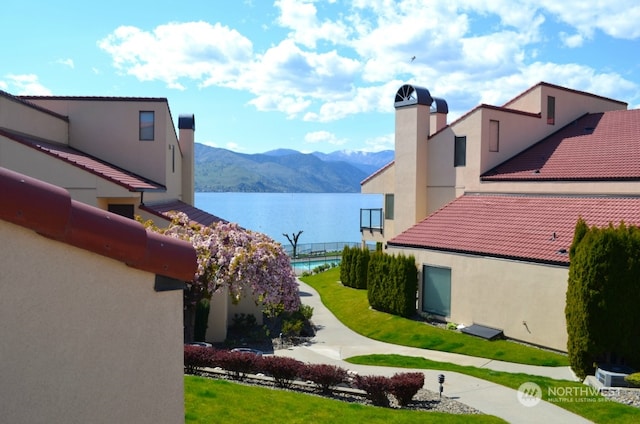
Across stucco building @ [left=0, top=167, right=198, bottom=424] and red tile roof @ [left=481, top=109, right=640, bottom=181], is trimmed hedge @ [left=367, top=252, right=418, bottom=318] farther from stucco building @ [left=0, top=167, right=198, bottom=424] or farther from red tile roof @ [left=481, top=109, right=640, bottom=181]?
stucco building @ [left=0, top=167, right=198, bottom=424]

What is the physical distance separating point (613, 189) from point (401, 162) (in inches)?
483

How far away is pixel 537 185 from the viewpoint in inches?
1013

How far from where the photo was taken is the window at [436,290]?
24438mm

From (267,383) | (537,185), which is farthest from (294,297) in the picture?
(537,185)

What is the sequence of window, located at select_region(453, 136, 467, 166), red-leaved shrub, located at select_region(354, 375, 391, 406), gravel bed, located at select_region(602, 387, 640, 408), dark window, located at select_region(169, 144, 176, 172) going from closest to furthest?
gravel bed, located at select_region(602, 387, 640, 408) → red-leaved shrub, located at select_region(354, 375, 391, 406) → window, located at select_region(453, 136, 467, 166) → dark window, located at select_region(169, 144, 176, 172)

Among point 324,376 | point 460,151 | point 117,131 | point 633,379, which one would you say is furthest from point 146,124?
point 633,379

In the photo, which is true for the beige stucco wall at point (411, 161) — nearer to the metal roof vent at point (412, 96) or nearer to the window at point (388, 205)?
the metal roof vent at point (412, 96)

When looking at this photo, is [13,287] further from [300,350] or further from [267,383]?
[300,350]

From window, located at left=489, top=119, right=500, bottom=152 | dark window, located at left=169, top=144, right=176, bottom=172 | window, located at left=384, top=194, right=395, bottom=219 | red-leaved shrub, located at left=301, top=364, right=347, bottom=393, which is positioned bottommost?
red-leaved shrub, located at left=301, top=364, right=347, bottom=393

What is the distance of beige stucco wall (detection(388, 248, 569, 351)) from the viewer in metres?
19.9

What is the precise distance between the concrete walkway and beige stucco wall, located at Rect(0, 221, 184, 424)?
31.6 feet

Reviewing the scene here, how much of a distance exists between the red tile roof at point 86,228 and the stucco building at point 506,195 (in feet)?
57.5

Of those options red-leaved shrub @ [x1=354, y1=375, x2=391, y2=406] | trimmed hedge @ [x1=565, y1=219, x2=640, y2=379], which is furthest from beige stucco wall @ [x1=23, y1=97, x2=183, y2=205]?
trimmed hedge @ [x1=565, y1=219, x2=640, y2=379]

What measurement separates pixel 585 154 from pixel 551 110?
5.44 metres
